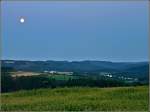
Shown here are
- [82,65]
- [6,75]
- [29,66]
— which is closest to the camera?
[6,75]

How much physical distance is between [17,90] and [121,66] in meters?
5.67

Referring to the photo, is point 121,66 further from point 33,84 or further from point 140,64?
point 33,84

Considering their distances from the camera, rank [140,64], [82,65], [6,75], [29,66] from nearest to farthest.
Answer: [6,75]
[140,64]
[29,66]
[82,65]

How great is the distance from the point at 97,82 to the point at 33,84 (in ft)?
11.6

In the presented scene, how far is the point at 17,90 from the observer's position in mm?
22281

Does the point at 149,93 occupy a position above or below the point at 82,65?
below

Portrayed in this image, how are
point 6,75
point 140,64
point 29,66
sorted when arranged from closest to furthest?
point 6,75 < point 140,64 < point 29,66

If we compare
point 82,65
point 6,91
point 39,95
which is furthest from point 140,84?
point 6,91

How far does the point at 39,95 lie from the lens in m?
21.4

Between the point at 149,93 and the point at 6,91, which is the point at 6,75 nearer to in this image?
the point at 6,91

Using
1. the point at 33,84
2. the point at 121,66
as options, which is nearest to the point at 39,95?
the point at 33,84

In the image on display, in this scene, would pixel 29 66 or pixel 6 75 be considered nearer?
pixel 6 75

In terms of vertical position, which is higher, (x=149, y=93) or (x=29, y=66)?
(x=29, y=66)

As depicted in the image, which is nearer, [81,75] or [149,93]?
[149,93]
